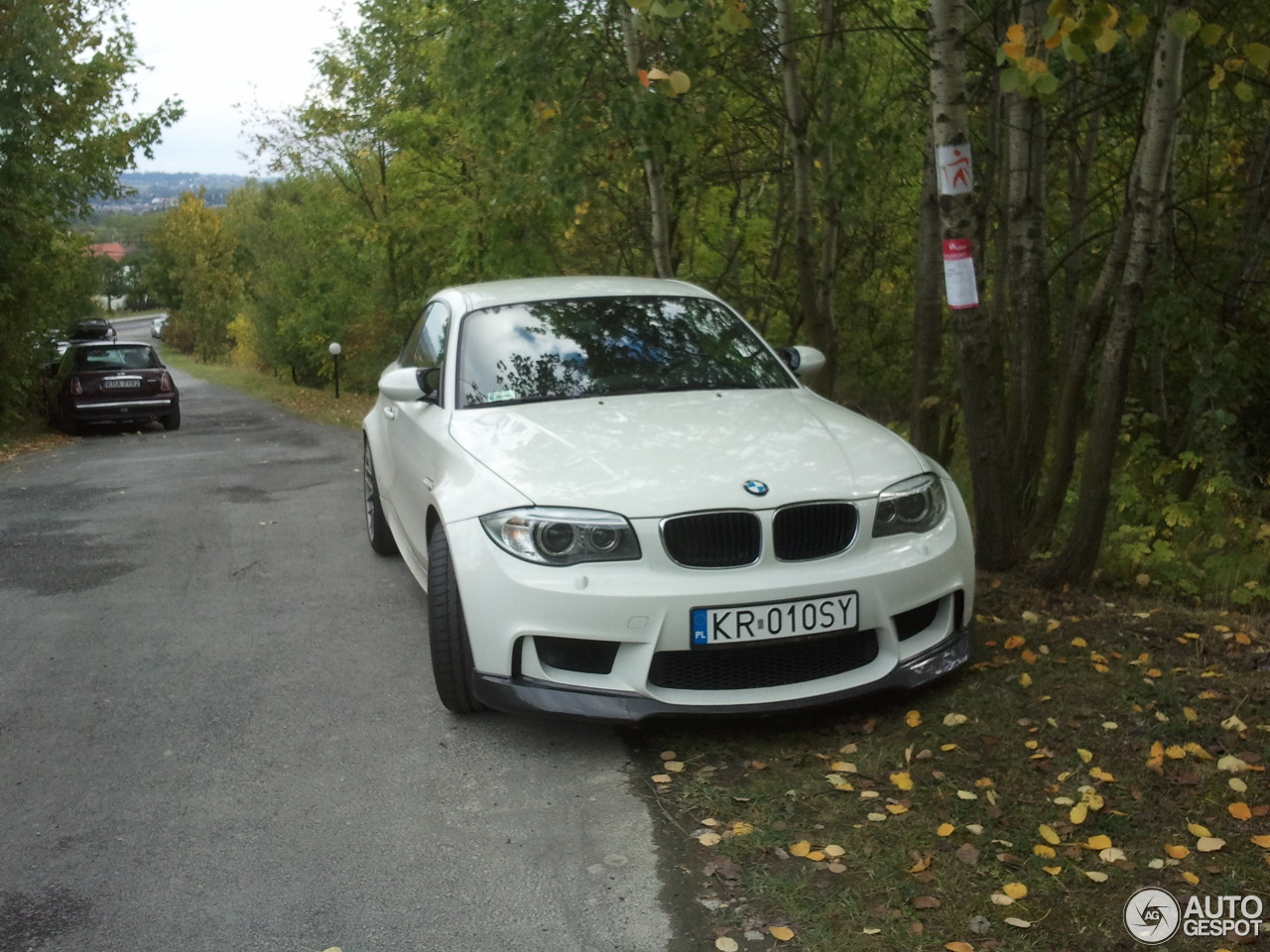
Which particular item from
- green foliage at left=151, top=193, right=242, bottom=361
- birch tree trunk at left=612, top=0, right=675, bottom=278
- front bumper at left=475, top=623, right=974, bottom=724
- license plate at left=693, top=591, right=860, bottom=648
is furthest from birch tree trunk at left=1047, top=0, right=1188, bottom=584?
green foliage at left=151, top=193, right=242, bottom=361

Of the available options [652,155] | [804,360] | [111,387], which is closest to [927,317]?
[652,155]

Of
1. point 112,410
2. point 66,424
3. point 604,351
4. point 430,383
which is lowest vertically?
point 66,424

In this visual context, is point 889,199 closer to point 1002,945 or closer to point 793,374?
point 793,374

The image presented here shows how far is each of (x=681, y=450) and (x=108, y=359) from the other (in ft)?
64.3

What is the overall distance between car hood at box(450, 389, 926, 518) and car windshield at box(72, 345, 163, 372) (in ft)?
60.1

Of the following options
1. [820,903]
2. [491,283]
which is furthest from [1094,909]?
[491,283]

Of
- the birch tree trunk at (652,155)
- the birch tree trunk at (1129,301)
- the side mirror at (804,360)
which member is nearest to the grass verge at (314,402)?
the birch tree trunk at (652,155)

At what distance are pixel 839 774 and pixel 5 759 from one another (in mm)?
3020

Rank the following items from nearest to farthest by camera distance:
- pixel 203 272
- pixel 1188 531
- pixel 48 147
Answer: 1. pixel 1188 531
2. pixel 48 147
3. pixel 203 272

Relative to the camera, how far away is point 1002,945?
10.3 feet

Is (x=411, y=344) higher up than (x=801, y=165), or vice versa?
(x=801, y=165)

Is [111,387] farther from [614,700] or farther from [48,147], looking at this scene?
[614,700]

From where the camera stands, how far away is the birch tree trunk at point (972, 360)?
5.89 m

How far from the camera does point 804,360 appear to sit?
20.9ft
